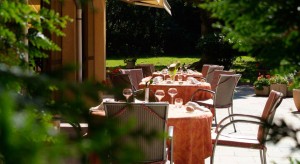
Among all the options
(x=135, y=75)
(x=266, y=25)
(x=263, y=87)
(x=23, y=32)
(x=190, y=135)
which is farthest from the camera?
(x=263, y=87)

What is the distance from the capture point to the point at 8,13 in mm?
→ 847

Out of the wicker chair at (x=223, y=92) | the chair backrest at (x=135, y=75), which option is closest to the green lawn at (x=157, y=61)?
the chair backrest at (x=135, y=75)

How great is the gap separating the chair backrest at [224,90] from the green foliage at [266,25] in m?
8.05

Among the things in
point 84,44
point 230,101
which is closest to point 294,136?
point 230,101

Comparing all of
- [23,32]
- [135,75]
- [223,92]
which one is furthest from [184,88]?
[23,32]

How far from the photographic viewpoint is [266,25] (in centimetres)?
93

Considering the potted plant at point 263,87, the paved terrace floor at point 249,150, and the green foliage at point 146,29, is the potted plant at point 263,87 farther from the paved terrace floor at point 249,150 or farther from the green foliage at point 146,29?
the green foliage at point 146,29

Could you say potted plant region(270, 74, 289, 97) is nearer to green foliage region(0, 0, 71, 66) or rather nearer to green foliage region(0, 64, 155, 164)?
green foliage region(0, 0, 71, 66)

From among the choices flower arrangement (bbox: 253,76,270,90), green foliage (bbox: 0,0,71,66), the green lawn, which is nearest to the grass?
the green lawn

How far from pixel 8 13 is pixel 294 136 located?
632 mm

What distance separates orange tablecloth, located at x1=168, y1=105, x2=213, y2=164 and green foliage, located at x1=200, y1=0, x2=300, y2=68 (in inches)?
162

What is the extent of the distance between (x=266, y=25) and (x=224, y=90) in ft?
27.0

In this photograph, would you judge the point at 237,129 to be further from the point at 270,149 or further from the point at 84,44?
the point at 84,44

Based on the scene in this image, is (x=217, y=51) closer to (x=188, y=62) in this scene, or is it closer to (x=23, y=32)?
(x=188, y=62)
